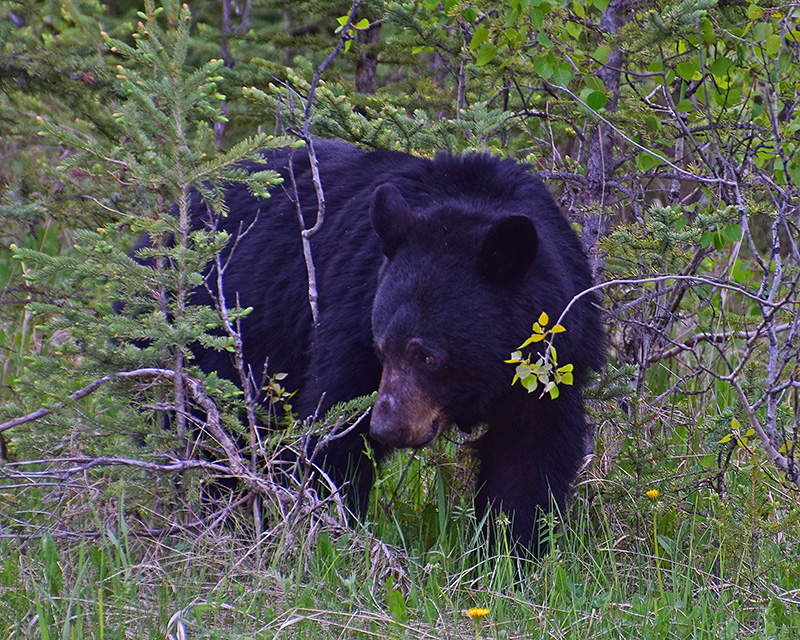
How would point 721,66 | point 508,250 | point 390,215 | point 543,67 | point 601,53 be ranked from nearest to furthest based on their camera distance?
point 508,250 < point 390,215 < point 721,66 < point 543,67 < point 601,53

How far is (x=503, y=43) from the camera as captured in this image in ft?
13.3

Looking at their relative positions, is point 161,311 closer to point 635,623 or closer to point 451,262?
point 451,262

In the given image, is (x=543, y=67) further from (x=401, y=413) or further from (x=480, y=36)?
(x=401, y=413)

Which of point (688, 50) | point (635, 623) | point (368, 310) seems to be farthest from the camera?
point (688, 50)

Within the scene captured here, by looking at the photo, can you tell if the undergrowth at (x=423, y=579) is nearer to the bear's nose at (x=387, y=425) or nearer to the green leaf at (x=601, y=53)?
the bear's nose at (x=387, y=425)

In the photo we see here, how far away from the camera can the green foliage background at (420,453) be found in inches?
114

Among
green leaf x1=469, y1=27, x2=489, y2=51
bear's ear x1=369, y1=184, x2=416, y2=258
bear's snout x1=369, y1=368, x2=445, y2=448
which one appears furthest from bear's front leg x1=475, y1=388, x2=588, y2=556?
green leaf x1=469, y1=27, x2=489, y2=51

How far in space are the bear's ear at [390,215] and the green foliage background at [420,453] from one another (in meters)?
0.46

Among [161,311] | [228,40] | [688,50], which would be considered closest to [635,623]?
[161,311]

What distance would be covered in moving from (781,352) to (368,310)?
5.26ft

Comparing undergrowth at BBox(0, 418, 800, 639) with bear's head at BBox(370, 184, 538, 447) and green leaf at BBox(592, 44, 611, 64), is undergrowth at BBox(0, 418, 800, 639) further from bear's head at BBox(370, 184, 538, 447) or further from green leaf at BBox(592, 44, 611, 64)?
green leaf at BBox(592, 44, 611, 64)

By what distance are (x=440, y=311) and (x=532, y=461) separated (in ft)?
2.89

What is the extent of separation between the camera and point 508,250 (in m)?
3.32

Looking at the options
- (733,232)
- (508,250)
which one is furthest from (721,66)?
(508,250)
